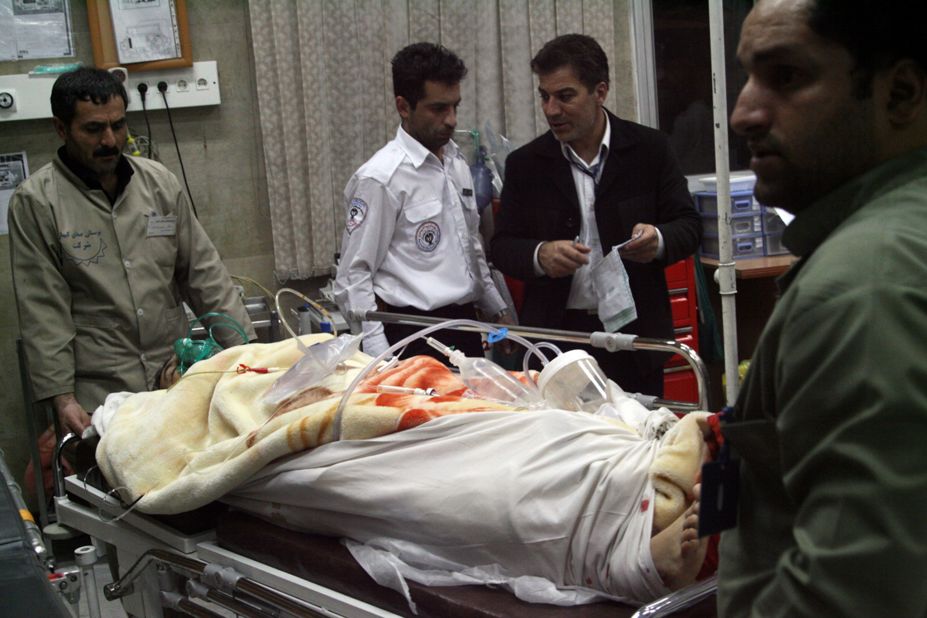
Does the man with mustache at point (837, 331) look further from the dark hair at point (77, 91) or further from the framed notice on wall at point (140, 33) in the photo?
the framed notice on wall at point (140, 33)

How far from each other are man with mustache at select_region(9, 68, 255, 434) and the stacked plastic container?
243 cm

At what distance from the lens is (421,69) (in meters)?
3.24

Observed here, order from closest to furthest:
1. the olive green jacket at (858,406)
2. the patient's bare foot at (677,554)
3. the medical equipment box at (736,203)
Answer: the olive green jacket at (858,406) → the patient's bare foot at (677,554) → the medical equipment box at (736,203)

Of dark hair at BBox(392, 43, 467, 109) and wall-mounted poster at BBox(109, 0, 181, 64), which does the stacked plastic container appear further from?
wall-mounted poster at BBox(109, 0, 181, 64)

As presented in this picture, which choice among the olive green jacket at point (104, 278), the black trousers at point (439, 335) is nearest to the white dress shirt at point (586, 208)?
the black trousers at point (439, 335)

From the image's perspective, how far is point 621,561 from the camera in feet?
5.28

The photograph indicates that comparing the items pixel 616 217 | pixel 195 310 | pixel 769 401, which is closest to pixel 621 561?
pixel 769 401

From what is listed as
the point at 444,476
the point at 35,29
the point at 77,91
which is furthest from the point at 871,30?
the point at 35,29

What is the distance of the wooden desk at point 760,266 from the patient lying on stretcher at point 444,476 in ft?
8.45

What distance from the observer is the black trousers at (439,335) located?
3291mm

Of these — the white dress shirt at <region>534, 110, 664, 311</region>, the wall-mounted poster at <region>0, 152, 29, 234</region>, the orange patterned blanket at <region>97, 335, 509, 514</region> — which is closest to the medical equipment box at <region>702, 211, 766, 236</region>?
the white dress shirt at <region>534, 110, 664, 311</region>

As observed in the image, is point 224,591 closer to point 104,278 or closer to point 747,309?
point 104,278

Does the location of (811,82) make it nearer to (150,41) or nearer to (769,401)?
(769,401)

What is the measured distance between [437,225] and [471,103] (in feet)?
4.61
